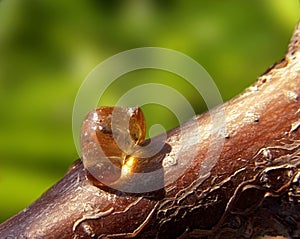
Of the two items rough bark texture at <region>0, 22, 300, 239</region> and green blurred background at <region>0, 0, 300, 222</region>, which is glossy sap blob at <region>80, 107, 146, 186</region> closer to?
rough bark texture at <region>0, 22, 300, 239</region>

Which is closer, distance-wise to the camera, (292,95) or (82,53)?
(292,95)

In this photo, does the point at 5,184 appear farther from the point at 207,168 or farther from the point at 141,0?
the point at 207,168

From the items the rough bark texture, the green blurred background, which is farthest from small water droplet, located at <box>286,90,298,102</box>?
the green blurred background

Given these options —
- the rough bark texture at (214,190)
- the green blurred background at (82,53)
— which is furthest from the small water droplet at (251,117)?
the green blurred background at (82,53)

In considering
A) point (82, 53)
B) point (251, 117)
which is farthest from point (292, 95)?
point (82, 53)

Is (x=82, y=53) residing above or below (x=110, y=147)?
above

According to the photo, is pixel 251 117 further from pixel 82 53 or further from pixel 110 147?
pixel 82 53

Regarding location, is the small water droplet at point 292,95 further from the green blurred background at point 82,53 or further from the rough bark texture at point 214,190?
the green blurred background at point 82,53
